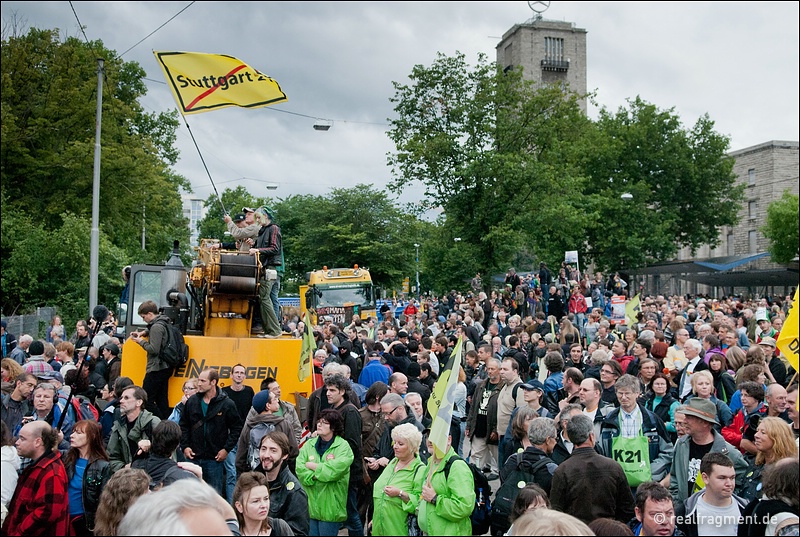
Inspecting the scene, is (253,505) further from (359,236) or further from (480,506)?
(359,236)

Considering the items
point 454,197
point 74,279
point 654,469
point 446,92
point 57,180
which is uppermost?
point 446,92

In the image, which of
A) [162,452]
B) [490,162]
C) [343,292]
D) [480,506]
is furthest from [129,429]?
[490,162]

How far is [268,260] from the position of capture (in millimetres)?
10531

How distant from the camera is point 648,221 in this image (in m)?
53.2

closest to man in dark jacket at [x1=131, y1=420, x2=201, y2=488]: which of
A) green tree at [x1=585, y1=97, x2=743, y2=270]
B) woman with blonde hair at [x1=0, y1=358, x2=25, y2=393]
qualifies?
woman with blonde hair at [x1=0, y1=358, x2=25, y2=393]

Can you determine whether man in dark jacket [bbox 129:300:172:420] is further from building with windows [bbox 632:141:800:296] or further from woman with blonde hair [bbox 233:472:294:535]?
building with windows [bbox 632:141:800:296]

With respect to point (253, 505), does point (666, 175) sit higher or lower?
higher

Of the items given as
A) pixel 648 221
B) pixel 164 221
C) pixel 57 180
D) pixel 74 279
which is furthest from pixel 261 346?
pixel 648 221

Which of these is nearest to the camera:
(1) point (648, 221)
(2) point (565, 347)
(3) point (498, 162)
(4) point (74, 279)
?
(2) point (565, 347)

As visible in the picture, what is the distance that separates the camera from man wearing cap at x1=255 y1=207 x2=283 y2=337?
34.4 ft

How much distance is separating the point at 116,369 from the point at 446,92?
91.7 ft

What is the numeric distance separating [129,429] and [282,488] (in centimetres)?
199

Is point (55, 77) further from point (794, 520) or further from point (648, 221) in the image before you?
point (648, 221)

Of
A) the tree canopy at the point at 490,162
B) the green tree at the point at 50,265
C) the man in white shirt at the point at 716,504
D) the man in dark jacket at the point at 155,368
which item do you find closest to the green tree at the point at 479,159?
the tree canopy at the point at 490,162
